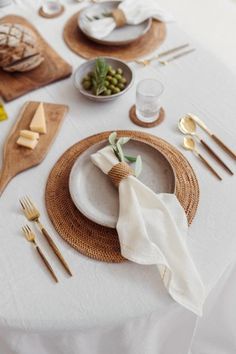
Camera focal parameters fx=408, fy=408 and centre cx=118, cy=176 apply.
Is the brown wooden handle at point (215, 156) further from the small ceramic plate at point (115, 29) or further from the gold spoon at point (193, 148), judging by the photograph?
the small ceramic plate at point (115, 29)

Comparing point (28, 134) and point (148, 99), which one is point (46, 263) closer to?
point (28, 134)

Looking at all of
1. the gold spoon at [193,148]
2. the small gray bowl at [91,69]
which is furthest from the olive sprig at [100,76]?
the gold spoon at [193,148]

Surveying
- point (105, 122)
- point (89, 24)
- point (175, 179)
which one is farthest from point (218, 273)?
point (89, 24)

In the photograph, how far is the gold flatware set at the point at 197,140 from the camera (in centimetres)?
84

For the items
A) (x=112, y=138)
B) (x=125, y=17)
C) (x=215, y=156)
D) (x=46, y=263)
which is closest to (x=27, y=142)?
(x=112, y=138)

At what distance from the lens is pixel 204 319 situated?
2.83 feet

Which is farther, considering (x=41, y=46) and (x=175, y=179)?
(x=41, y=46)

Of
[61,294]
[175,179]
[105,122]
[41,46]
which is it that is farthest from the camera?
[41,46]

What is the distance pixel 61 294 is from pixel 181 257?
208 millimetres

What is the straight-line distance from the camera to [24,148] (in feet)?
2.93

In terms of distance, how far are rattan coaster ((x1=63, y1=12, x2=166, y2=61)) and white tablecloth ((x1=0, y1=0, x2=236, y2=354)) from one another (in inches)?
10.7

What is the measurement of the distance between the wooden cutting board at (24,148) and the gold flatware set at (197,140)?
285mm

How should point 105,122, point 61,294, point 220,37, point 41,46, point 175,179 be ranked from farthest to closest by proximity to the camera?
point 220,37
point 41,46
point 105,122
point 175,179
point 61,294

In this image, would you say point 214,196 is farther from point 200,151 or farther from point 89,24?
point 89,24
